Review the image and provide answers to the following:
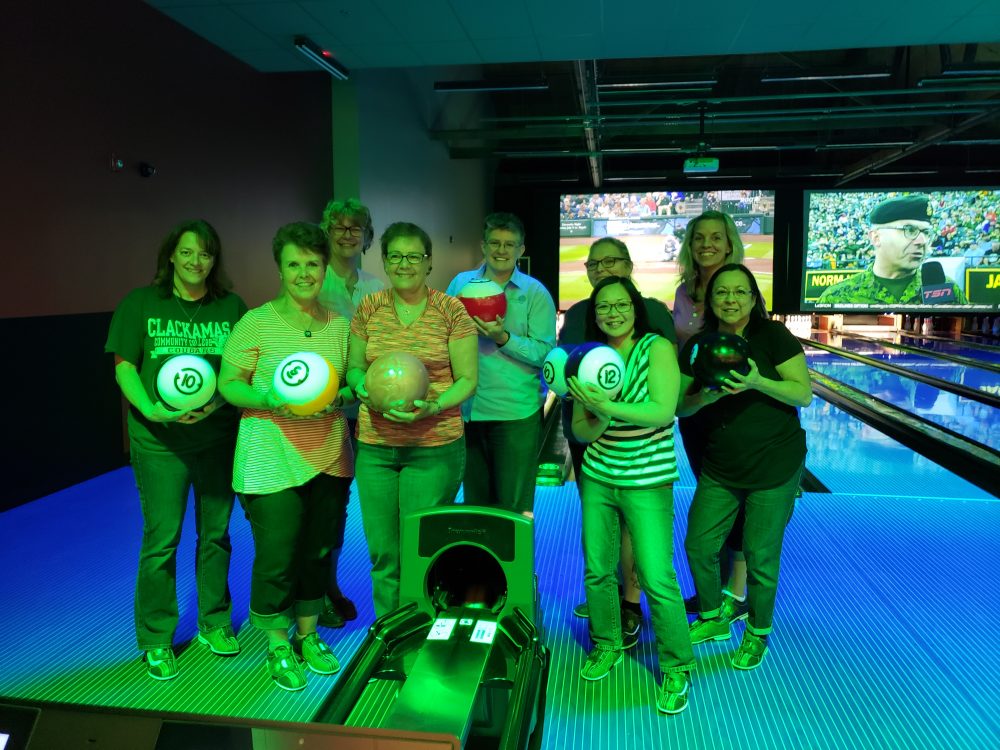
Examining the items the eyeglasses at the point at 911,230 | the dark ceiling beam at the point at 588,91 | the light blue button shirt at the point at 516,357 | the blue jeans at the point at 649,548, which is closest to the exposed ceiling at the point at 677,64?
the dark ceiling beam at the point at 588,91

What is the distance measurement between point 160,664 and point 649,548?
4.72 ft

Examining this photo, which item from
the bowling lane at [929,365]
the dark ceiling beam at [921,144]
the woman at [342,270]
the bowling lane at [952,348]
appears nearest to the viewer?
the woman at [342,270]

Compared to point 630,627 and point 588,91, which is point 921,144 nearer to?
point 588,91

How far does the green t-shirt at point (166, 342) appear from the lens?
6.45 ft

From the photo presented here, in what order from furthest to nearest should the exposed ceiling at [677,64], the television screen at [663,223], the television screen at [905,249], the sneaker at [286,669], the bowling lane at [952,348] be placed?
the television screen at [663,223] < the television screen at [905,249] < the bowling lane at [952,348] < the exposed ceiling at [677,64] < the sneaker at [286,669]

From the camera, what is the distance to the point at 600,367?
1794mm

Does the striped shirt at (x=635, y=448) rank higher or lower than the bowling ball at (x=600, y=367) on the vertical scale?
lower

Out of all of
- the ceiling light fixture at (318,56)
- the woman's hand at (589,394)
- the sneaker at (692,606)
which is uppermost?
the ceiling light fixture at (318,56)

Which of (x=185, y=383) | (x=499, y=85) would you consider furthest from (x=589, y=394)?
(x=499, y=85)

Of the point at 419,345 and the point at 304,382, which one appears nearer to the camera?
the point at 304,382

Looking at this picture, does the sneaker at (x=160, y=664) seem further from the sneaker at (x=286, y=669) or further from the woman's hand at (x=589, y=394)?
the woman's hand at (x=589, y=394)

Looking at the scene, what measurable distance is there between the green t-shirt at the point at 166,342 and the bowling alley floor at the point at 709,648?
702mm

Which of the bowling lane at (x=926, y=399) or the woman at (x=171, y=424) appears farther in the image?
the bowling lane at (x=926, y=399)

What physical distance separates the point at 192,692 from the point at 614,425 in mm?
1394
